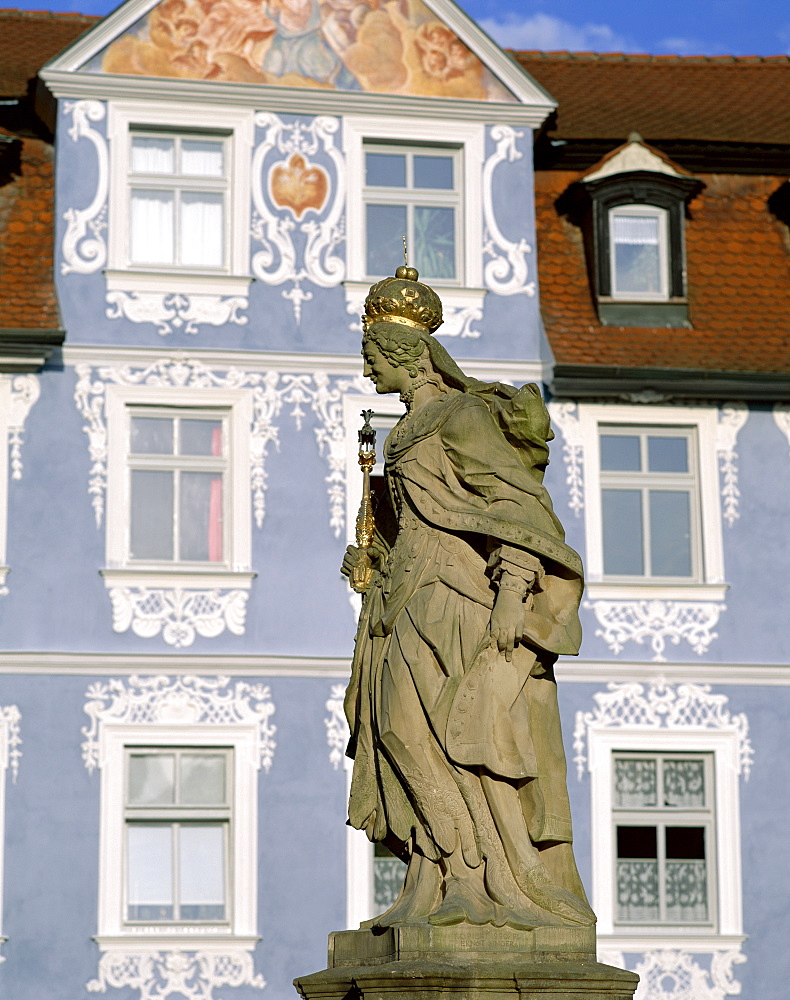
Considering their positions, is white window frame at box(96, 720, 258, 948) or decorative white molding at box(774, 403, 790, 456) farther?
decorative white molding at box(774, 403, 790, 456)

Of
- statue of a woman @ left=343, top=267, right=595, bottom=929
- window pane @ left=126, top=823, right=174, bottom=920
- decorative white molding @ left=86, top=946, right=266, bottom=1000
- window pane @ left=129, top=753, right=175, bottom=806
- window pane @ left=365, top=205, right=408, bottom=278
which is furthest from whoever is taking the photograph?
window pane @ left=365, top=205, right=408, bottom=278

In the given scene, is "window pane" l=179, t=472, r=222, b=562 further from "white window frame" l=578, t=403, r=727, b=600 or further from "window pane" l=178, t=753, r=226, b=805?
"white window frame" l=578, t=403, r=727, b=600

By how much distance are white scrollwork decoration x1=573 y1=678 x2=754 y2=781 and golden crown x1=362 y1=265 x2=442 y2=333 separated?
1095 centimetres

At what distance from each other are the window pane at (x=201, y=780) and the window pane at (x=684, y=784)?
391 cm

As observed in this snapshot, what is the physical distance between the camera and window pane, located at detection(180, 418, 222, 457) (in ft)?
62.2

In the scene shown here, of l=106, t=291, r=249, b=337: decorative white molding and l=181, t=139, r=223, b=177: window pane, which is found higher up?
l=181, t=139, r=223, b=177: window pane

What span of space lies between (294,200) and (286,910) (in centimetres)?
627

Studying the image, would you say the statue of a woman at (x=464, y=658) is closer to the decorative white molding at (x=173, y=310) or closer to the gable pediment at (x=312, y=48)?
the decorative white molding at (x=173, y=310)

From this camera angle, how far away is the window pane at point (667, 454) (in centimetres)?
1961

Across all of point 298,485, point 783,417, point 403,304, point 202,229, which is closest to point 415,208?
point 202,229

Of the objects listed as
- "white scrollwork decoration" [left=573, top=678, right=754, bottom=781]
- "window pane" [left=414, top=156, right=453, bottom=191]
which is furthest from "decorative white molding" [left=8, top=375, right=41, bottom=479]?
"white scrollwork decoration" [left=573, top=678, right=754, bottom=781]

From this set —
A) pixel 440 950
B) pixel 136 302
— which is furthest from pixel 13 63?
pixel 440 950

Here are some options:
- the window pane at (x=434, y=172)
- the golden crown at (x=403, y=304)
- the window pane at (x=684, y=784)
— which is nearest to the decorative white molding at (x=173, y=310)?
the window pane at (x=434, y=172)

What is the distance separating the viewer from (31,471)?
729 inches
